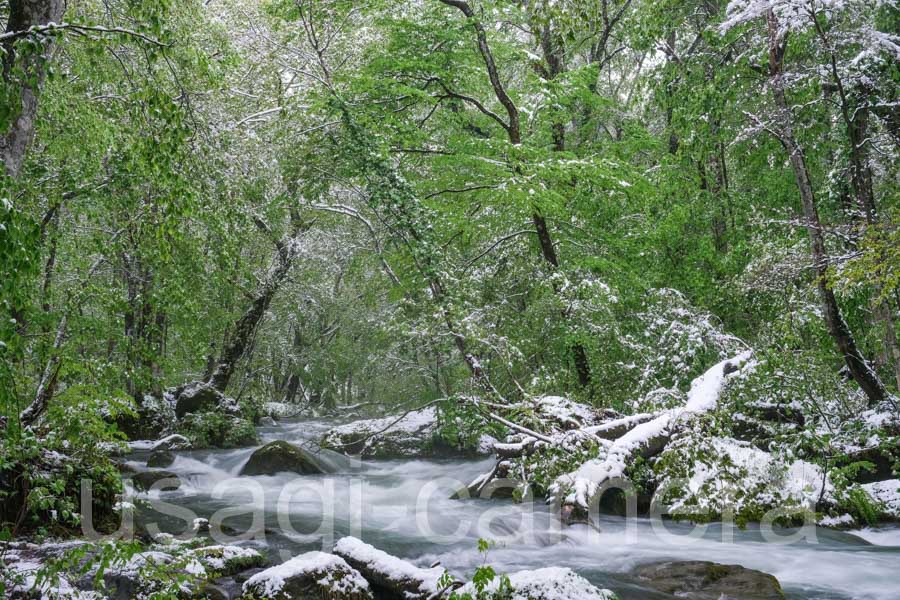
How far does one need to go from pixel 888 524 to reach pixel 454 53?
10122 millimetres

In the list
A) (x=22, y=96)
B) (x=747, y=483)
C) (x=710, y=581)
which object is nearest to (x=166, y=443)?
(x=22, y=96)

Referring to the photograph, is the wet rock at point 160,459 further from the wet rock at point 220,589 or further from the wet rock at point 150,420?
the wet rock at point 220,589

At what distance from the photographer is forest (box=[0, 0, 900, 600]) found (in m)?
5.78

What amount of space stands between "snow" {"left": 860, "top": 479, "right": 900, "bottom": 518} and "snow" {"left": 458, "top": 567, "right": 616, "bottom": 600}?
195 inches

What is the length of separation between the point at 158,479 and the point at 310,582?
749 centimetres

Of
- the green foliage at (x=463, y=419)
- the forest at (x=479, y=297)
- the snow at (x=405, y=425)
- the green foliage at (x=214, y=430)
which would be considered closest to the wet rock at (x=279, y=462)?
the forest at (x=479, y=297)

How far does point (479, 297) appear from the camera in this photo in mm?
12742

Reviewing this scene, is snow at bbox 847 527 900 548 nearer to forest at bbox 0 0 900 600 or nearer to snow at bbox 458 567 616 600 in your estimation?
forest at bbox 0 0 900 600

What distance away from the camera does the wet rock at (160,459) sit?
13.3m

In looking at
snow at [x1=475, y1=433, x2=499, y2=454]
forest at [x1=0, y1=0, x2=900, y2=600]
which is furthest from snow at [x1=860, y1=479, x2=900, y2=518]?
snow at [x1=475, y1=433, x2=499, y2=454]

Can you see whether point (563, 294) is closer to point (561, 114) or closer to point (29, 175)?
point (561, 114)

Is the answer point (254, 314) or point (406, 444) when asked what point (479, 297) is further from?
point (254, 314)

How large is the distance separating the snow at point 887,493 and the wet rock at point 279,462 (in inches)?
367

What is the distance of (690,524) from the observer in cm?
820
